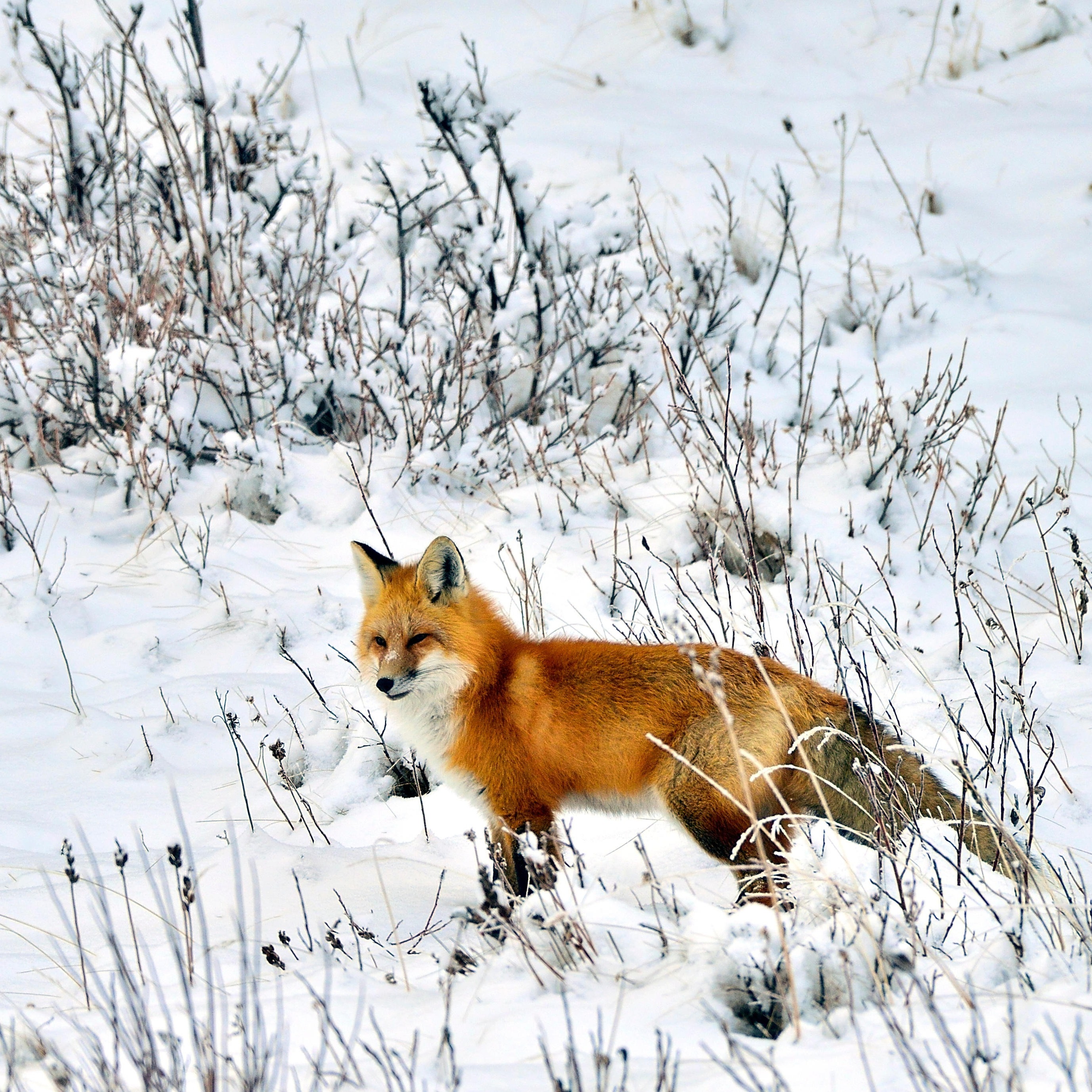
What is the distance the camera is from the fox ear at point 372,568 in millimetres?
4047

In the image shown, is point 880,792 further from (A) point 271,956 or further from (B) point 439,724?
(A) point 271,956

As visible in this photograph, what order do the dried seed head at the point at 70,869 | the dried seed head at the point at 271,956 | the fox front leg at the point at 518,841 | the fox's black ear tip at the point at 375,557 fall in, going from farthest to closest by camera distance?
the fox's black ear tip at the point at 375,557
the fox front leg at the point at 518,841
the dried seed head at the point at 271,956
the dried seed head at the point at 70,869

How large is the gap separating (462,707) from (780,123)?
918 cm

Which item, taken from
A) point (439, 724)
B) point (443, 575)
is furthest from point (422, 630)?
Answer: point (439, 724)

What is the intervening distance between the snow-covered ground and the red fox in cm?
23

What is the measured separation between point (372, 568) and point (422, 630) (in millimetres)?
395

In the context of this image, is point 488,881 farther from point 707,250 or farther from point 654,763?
point 707,250

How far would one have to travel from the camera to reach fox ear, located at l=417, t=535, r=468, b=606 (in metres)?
3.88

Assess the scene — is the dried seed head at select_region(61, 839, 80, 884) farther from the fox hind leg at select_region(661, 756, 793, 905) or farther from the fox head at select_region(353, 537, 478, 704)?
the fox hind leg at select_region(661, 756, 793, 905)

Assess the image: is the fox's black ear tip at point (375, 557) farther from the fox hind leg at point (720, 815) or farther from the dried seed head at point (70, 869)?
the dried seed head at point (70, 869)

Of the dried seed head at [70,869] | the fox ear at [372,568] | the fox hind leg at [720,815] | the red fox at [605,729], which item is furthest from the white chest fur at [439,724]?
the dried seed head at [70,869]

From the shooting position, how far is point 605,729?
141 inches

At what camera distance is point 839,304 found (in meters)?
8.52

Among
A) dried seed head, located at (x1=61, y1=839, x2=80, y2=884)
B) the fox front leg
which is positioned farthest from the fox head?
dried seed head, located at (x1=61, y1=839, x2=80, y2=884)
